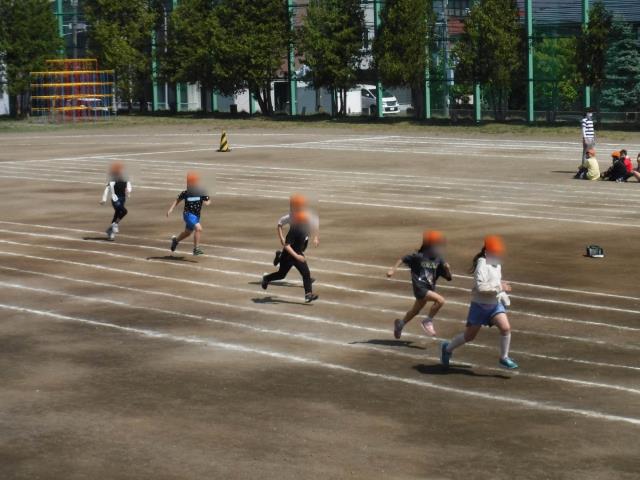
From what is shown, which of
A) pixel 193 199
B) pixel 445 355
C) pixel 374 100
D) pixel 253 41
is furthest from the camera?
pixel 374 100

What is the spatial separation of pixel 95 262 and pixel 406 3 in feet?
168

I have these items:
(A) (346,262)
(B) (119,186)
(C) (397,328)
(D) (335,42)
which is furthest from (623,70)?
(C) (397,328)

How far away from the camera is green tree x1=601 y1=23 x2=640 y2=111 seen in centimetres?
6706

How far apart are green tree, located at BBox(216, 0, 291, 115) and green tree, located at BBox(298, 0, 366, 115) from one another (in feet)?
12.3

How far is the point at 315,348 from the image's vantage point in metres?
17.6

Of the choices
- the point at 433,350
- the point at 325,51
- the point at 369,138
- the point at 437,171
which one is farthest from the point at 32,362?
the point at 325,51

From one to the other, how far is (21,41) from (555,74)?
1506 inches

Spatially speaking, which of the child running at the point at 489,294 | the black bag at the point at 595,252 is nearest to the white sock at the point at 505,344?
the child running at the point at 489,294

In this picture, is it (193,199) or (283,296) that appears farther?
(193,199)

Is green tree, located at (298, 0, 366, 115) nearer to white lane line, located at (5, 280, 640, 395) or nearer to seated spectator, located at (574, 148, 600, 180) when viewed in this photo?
seated spectator, located at (574, 148, 600, 180)

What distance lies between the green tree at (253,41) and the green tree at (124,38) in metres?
8.66

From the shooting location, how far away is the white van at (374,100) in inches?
3287

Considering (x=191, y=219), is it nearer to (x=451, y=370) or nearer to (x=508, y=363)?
(x=451, y=370)

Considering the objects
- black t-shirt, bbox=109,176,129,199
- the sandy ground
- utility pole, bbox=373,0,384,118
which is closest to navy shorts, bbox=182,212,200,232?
the sandy ground
